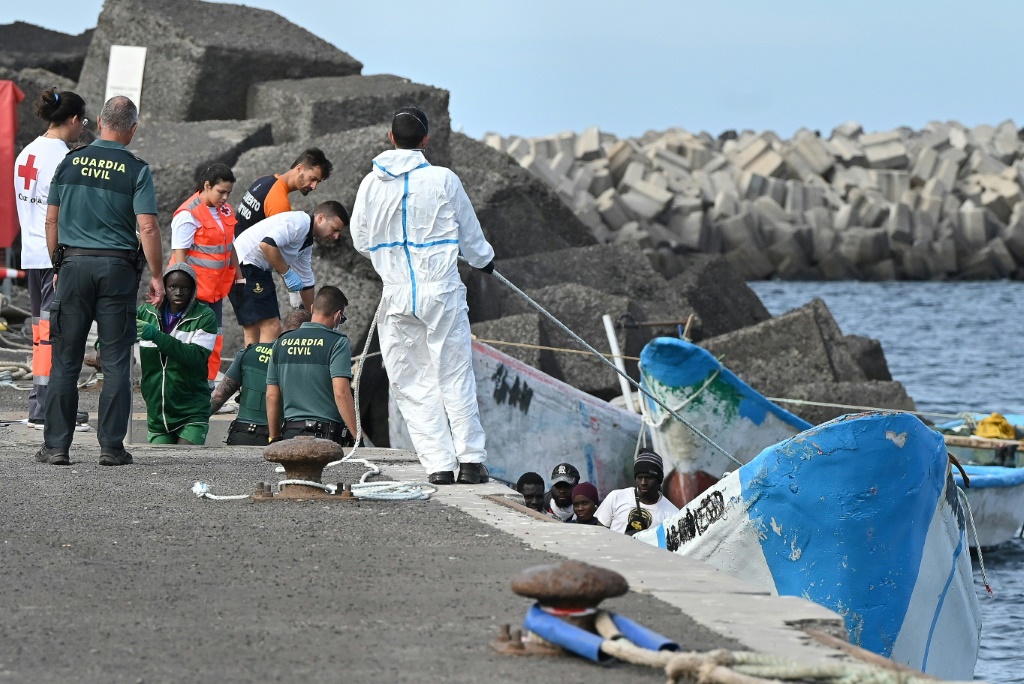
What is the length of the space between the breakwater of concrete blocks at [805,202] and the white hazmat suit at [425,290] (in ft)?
132

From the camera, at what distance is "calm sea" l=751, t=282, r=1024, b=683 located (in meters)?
12.1

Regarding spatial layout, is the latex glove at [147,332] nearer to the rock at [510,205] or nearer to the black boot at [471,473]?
the black boot at [471,473]

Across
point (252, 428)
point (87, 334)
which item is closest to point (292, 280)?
→ point (252, 428)

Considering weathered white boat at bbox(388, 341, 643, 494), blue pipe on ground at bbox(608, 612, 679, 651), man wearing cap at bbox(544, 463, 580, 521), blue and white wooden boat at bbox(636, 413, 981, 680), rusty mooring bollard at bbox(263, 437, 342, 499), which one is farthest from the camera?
weathered white boat at bbox(388, 341, 643, 494)

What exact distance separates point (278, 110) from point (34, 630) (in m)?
13.9

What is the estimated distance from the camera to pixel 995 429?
16266 millimetres

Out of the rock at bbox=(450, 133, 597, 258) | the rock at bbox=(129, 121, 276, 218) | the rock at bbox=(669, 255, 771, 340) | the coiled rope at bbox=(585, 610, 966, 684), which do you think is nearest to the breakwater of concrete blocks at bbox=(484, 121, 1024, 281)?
the rock at bbox=(669, 255, 771, 340)

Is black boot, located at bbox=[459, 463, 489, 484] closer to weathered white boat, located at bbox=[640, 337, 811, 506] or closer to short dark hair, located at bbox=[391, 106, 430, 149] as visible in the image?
short dark hair, located at bbox=[391, 106, 430, 149]

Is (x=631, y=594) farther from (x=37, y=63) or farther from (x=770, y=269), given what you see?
(x=770, y=269)

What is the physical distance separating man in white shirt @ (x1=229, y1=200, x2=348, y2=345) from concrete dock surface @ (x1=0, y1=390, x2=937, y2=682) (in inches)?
138

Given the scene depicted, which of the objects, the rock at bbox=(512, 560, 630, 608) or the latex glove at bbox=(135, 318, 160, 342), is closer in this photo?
the rock at bbox=(512, 560, 630, 608)

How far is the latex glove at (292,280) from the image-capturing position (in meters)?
11.2

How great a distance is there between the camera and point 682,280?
1953 centimetres

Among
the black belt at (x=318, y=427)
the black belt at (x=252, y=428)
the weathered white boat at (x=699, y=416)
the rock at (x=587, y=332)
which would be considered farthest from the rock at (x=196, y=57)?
the black belt at (x=318, y=427)
